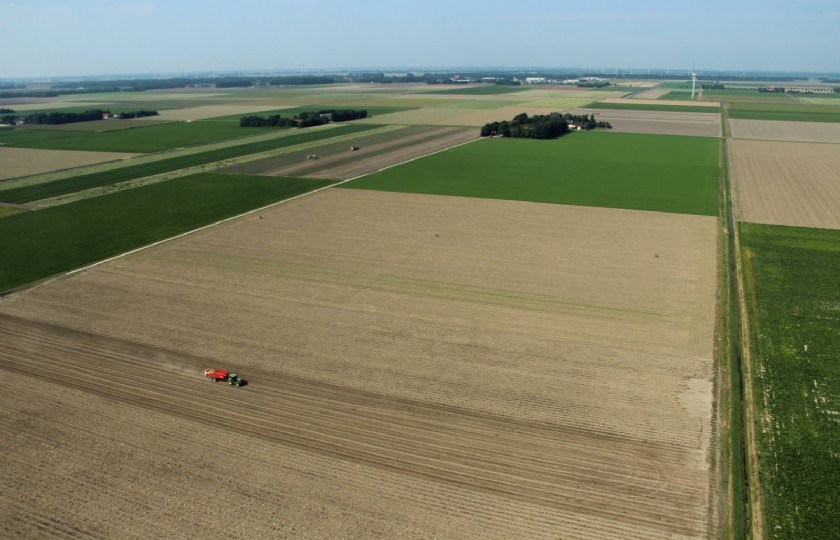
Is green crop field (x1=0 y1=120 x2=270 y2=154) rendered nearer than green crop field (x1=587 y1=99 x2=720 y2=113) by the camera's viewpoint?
Yes

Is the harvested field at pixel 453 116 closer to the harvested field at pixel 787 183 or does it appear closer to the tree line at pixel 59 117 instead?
the harvested field at pixel 787 183

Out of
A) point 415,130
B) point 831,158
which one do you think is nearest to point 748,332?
point 831,158

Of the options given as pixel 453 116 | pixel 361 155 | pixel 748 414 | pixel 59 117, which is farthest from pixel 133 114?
pixel 748 414

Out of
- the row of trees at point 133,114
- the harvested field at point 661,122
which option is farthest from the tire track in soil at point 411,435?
the row of trees at point 133,114

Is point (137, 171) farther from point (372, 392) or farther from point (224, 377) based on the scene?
point (372, 392)

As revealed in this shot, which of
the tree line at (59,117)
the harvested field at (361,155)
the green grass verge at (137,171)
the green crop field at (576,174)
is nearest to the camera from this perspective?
the green crop field at (576,174)

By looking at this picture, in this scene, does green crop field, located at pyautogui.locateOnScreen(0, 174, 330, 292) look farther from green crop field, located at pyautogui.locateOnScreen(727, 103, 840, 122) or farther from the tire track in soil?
green crop field, located at pyautogui.locateOnScreen(727, 103, 840, 122)

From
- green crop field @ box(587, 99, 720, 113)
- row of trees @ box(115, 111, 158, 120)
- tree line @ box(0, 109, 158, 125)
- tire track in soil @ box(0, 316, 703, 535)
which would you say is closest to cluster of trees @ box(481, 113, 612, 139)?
green crop field @ box(587, 99, 720, 113)
